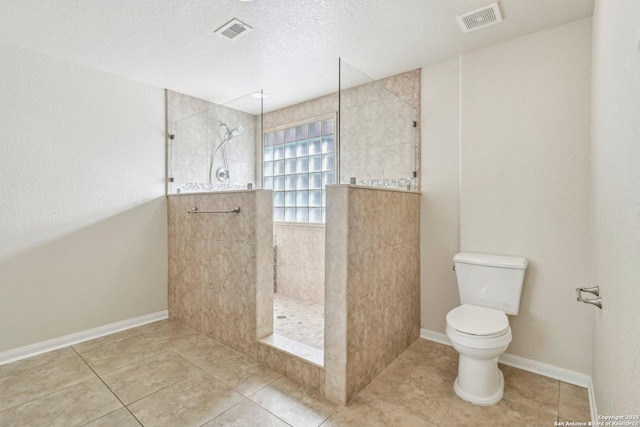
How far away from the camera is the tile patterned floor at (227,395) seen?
1.65m

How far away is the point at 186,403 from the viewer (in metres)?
1.78

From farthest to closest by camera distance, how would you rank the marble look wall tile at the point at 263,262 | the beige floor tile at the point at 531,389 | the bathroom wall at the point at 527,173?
1. the marble look wall tile at the point at 263,262
2. the bathroom wall at the point at 527,173
3. the beige floor tile at the point at 531,389

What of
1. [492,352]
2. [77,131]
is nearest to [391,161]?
[492,352]

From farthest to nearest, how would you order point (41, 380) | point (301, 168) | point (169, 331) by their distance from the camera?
point (301, 168), point (169, 331), point (41, 380)

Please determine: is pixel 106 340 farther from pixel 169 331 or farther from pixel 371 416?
pixel 371 416

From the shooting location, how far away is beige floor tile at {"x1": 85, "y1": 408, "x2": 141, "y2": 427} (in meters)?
1.61

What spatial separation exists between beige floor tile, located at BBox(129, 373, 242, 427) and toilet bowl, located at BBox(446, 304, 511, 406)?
1318 millimetres

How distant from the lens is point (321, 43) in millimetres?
2266

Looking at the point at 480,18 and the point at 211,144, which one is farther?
the point at 211,144

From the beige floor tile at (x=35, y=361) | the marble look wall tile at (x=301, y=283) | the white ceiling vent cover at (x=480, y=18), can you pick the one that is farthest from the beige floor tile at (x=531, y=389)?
the beige floor tile at (x=35, y=361)

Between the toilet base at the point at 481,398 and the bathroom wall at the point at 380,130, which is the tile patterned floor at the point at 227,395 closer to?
the toilet base at the point at 481,398

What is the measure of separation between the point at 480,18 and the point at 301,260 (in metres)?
2.63

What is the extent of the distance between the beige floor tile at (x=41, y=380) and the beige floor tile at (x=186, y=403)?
61cm

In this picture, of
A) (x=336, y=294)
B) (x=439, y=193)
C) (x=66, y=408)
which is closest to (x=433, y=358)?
(x=336, y=294)
